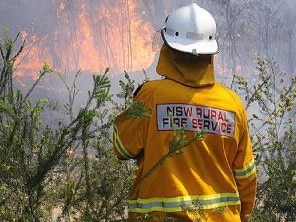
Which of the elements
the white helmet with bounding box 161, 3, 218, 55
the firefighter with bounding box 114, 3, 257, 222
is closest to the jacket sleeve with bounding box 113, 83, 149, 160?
the firefighter with bounding box 114, 3, 257, 222

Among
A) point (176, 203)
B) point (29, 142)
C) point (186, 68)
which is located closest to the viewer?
point (29, 142)

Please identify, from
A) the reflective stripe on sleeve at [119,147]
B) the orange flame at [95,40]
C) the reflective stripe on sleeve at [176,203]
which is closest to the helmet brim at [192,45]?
the reflective stripe on sleeve at [119,147]

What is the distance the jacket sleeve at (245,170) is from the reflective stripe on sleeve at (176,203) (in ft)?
0.48

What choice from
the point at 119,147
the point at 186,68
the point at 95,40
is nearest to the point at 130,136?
the point at 119,147

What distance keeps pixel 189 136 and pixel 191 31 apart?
1.33 ft

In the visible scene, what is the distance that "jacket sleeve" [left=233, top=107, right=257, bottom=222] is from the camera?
1978 mm

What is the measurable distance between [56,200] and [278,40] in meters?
23.4

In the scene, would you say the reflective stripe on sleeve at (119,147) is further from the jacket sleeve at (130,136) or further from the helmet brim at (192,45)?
the helmet brim at (192,45)

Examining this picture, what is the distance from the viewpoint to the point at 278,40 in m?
24.1

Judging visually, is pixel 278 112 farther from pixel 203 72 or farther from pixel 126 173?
pixel 203 72

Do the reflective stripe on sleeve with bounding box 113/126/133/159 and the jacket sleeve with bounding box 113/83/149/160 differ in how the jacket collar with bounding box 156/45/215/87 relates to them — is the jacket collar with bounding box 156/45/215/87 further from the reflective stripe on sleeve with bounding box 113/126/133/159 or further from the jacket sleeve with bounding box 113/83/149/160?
the reflective stripe on sleeve with bounding box 113/126/133/159

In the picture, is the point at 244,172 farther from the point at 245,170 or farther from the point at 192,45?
the point at 192,45

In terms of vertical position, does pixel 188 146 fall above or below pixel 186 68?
below

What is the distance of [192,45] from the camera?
1909 mm
